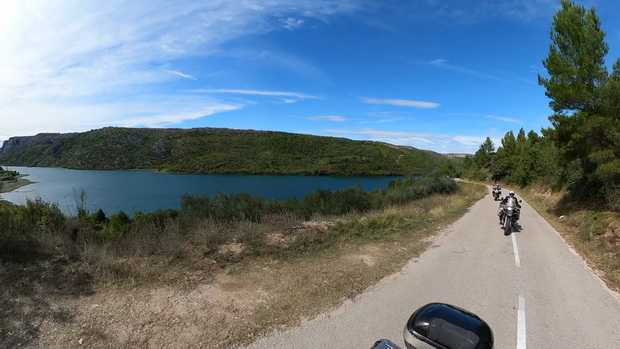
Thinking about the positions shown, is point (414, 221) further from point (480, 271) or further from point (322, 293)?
point (322, 293)

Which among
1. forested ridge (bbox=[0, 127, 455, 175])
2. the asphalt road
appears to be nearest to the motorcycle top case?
the asphalt road

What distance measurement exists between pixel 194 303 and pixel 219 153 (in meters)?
133

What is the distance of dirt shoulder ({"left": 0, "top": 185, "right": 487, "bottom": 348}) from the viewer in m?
3.58

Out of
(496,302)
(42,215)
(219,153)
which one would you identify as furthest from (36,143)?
(496,302)

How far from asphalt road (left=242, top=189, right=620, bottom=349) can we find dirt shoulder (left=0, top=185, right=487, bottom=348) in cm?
39

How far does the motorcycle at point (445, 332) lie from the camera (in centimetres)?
225

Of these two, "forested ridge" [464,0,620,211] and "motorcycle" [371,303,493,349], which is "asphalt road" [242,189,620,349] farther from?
"forested ridge" [464,0,620,211]

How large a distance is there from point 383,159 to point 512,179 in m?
91.9

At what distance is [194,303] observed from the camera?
173 inches

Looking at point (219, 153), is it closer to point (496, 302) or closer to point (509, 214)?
point (509, 214)

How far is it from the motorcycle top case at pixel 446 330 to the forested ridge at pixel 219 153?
114 m

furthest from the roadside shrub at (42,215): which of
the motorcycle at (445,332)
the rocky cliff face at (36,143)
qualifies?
the rocky cliff face at (36,143)

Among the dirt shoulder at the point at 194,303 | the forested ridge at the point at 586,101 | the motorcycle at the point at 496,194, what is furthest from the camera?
the motorcycle at the point at 496,194

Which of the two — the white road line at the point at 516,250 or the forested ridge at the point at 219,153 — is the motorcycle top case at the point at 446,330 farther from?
the forested ridge at the point at 219,153
